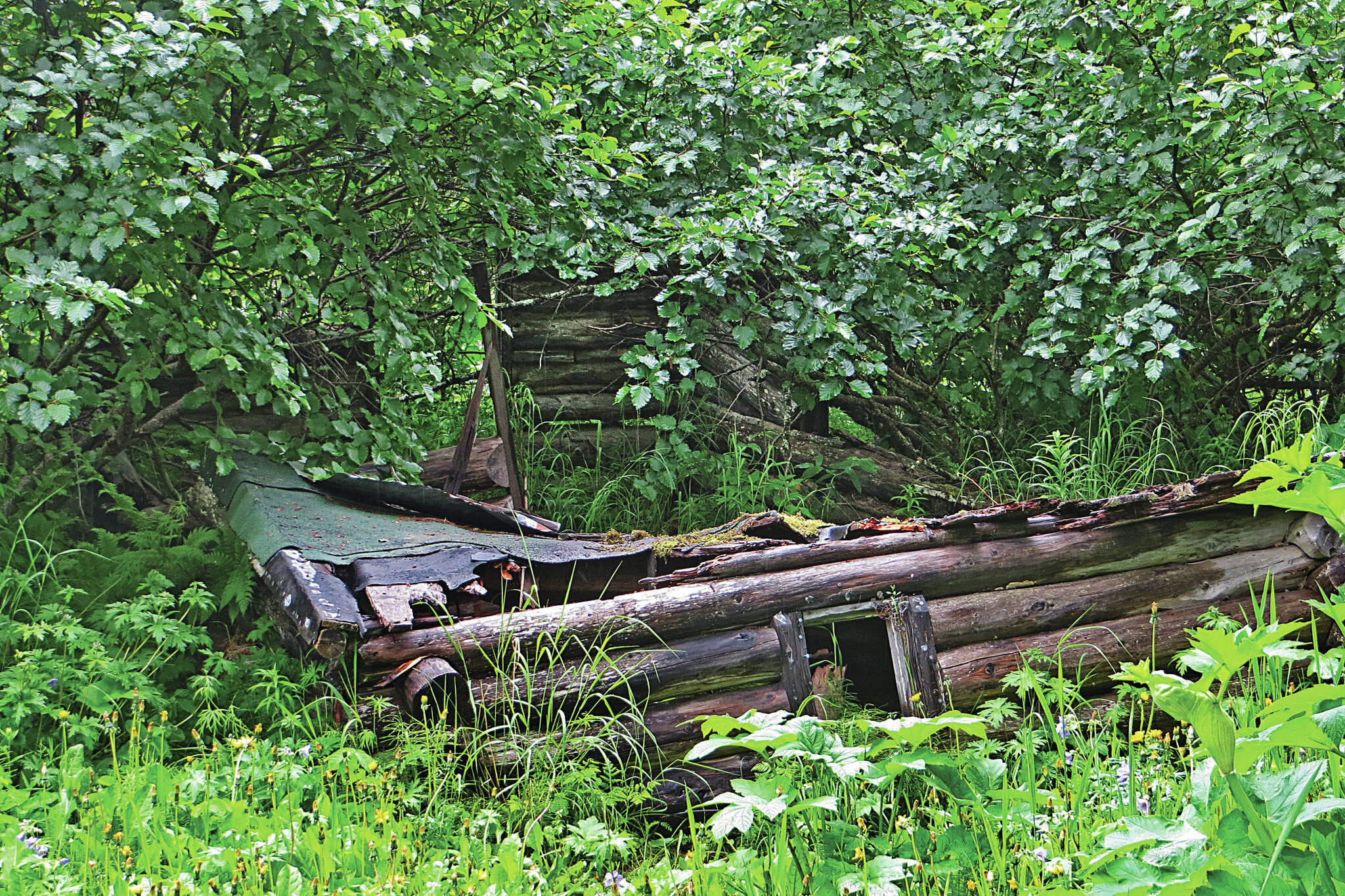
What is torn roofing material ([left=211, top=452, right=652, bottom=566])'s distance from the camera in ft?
11.7

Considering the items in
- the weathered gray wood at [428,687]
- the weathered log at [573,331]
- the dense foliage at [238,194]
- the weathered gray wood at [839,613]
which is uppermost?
the dense foliage at [238,194]

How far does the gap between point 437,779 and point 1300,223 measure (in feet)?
15.6

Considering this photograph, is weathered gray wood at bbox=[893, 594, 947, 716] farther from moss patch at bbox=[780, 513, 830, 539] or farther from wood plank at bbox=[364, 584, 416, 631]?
wood plank at bbox=[364, 584, 416, 631]

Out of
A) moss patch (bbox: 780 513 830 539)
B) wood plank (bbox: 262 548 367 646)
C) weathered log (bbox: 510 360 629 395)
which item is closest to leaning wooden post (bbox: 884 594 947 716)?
moss patch (bbox: 780 513 830 539)

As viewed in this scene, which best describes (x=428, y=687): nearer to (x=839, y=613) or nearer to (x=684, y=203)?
(x=839, y=613)

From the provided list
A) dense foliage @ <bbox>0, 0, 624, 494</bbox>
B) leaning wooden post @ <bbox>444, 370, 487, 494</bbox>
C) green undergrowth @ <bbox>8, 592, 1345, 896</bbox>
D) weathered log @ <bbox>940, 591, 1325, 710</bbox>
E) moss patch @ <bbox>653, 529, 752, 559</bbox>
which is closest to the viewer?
green undergrowth @ <bbox>8, 592, 1345, 896</bbox>

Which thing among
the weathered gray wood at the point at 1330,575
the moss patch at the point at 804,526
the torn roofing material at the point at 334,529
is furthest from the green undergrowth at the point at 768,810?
the moss patch at the point at 804,526

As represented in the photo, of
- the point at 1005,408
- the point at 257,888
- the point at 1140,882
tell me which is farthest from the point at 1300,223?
the point at 257,888

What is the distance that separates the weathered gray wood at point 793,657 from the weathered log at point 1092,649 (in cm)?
53

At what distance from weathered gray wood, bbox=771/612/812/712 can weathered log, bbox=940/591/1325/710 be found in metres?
0.53

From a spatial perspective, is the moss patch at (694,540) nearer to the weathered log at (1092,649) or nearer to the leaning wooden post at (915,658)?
the leaning wooden post at (915,658)

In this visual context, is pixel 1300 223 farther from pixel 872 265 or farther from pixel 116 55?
pixel 116 55

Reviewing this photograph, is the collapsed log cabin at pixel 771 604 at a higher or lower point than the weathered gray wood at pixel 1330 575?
higher

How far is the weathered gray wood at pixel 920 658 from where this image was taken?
3.18m
